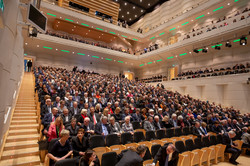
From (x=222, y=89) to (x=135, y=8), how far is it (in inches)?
567

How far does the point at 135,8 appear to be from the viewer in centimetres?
1977

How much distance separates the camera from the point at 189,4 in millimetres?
15516

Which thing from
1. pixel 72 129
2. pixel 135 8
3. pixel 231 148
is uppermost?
pixel 135 8

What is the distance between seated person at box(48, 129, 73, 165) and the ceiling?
61.9ft

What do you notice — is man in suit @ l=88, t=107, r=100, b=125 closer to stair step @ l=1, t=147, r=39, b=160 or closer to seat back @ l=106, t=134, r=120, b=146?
seat back @ l=106, t=134, r=120, b=146

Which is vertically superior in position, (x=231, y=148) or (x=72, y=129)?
(x=72, y=129)

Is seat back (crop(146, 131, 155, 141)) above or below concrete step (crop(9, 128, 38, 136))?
below

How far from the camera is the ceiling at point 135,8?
60.8 ft

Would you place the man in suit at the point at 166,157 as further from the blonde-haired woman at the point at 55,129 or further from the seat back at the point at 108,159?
the blonde-haired woman at the point at 55,129

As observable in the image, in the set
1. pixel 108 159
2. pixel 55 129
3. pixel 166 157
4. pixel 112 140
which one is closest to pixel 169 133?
pixel 166 157

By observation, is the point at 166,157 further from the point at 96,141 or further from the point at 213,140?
the point at 213,140

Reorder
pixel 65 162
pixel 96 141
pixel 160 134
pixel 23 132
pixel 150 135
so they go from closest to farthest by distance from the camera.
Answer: pixel 65 162, pixel 96 141, pixel 23 132, pixel 150 135, pixel 160 134

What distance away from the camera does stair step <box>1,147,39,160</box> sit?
288 centimetres

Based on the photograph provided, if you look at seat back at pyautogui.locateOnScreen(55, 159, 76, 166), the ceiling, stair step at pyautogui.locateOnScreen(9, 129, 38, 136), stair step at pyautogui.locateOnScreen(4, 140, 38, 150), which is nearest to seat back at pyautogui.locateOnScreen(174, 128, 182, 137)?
seat back at pyautogui.locateOnScreen(55, 159, 76, 166)
